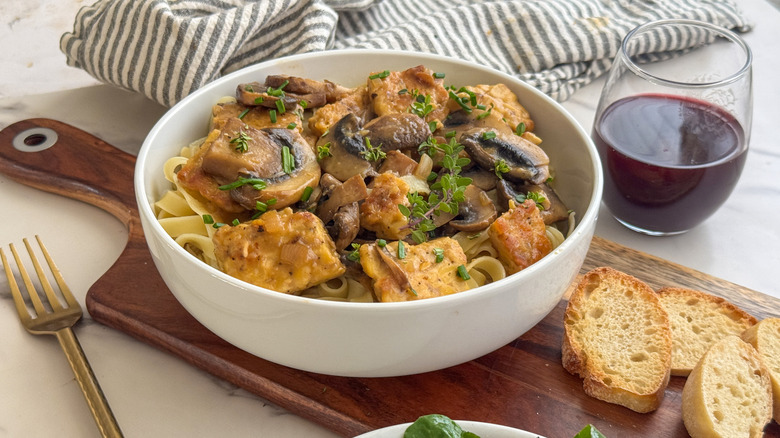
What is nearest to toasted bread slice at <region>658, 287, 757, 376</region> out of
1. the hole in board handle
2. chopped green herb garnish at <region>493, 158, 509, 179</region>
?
chopped green herb garnish at <region>493, 158, 509, 179</region>

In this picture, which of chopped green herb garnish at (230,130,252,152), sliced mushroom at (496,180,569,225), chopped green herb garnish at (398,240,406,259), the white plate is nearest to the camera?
the white plate

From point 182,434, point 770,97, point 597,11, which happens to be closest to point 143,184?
point 182,434

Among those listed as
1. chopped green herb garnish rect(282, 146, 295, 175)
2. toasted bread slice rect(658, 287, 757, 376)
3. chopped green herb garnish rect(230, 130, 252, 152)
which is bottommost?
toasted bread slice rect(658, 287, 757, 376)

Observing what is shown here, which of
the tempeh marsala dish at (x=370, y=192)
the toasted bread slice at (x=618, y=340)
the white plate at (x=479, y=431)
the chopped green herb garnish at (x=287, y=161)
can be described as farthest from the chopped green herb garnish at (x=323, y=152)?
the white plate at (x=479, y=431)

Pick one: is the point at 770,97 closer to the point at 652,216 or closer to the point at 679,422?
the point at 652,216

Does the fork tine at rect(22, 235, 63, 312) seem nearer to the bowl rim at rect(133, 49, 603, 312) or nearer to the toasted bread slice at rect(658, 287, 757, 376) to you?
the bowl rim at rect(133, 49, 603, 312)

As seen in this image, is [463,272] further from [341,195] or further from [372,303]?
[341,195]

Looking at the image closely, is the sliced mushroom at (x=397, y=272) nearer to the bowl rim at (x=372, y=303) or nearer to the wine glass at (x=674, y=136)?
the bowl rim at (x=372, y=303)
